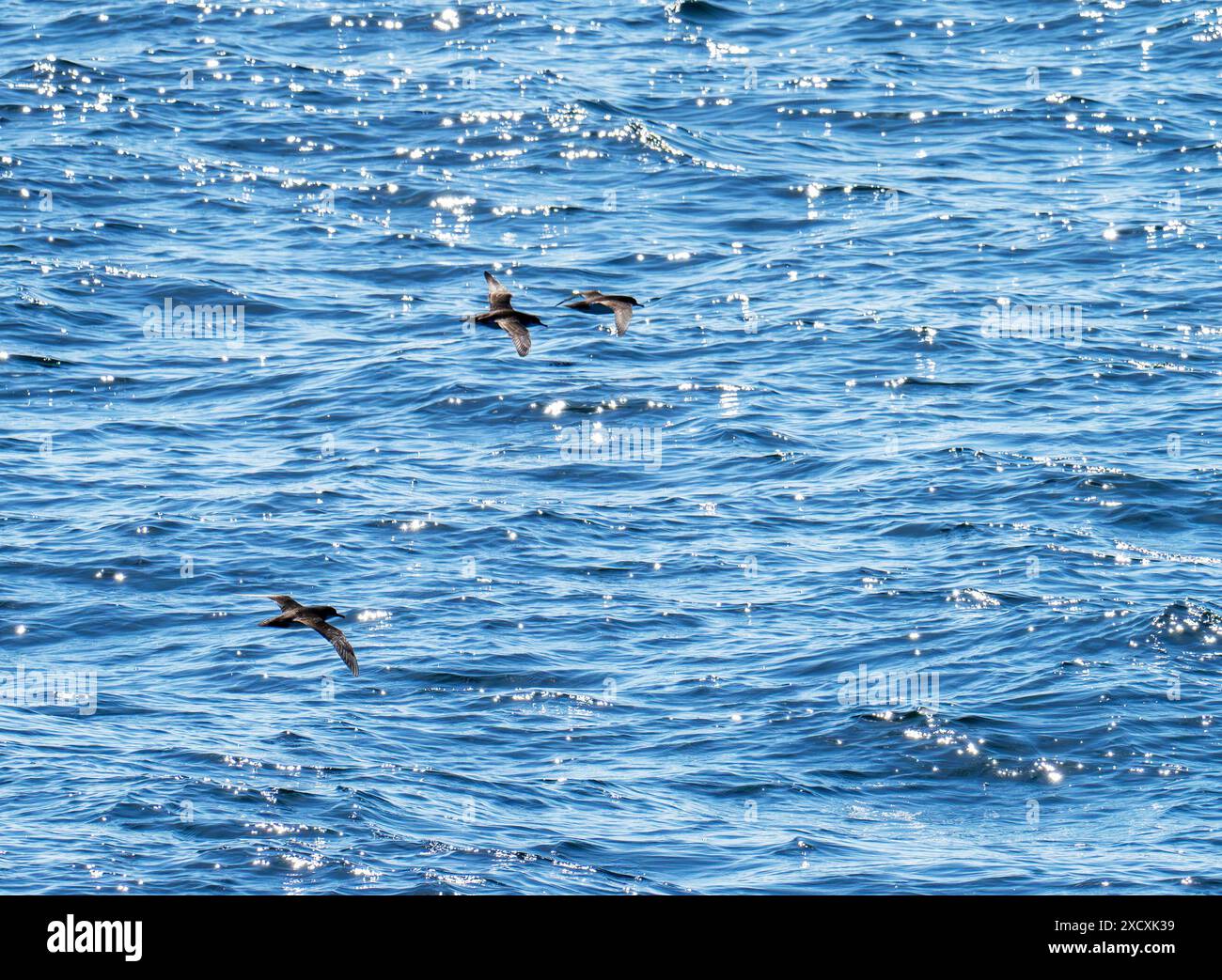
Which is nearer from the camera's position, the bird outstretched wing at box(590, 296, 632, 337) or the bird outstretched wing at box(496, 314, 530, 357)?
the bird outstretched wing at box(496, 314, 530, 357)

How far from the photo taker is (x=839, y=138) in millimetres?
40906

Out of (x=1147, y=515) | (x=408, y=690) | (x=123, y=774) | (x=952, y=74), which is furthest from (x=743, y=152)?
(x=123, y=774)

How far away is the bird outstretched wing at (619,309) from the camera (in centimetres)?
2231

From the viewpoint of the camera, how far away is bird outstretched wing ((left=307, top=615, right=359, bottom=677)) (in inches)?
696

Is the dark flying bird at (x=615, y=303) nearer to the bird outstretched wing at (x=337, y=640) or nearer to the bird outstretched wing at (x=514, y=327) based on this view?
the bird outstretched wing at (x=514, y=327)

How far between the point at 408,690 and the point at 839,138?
20.7 meters

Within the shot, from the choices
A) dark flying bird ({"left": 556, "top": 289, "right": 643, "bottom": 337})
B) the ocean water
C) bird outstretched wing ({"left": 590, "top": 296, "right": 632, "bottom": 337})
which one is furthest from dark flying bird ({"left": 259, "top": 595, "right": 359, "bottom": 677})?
bird outstretched wing ({"left": 590, "top": 296, "right": 632, "bottom": 337})

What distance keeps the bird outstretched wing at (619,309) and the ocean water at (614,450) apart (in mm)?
4380

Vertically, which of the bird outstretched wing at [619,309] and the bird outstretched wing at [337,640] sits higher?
the bird outstretched wing at [619,309]

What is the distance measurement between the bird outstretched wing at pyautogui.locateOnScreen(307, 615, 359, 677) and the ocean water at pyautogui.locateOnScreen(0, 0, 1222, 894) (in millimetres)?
2784

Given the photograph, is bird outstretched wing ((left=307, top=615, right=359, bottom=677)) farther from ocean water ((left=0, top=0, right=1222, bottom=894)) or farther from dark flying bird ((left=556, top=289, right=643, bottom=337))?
dark flying bird ((left=556, top=289, right=643, bottom=337))

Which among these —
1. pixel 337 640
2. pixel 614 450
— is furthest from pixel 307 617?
pixel 614 450

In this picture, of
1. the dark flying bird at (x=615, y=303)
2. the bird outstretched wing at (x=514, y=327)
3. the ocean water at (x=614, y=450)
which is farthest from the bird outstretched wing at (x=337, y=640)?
the dark flying bird at (x=615, y=303)

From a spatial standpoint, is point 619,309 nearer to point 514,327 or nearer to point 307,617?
point 514,327
